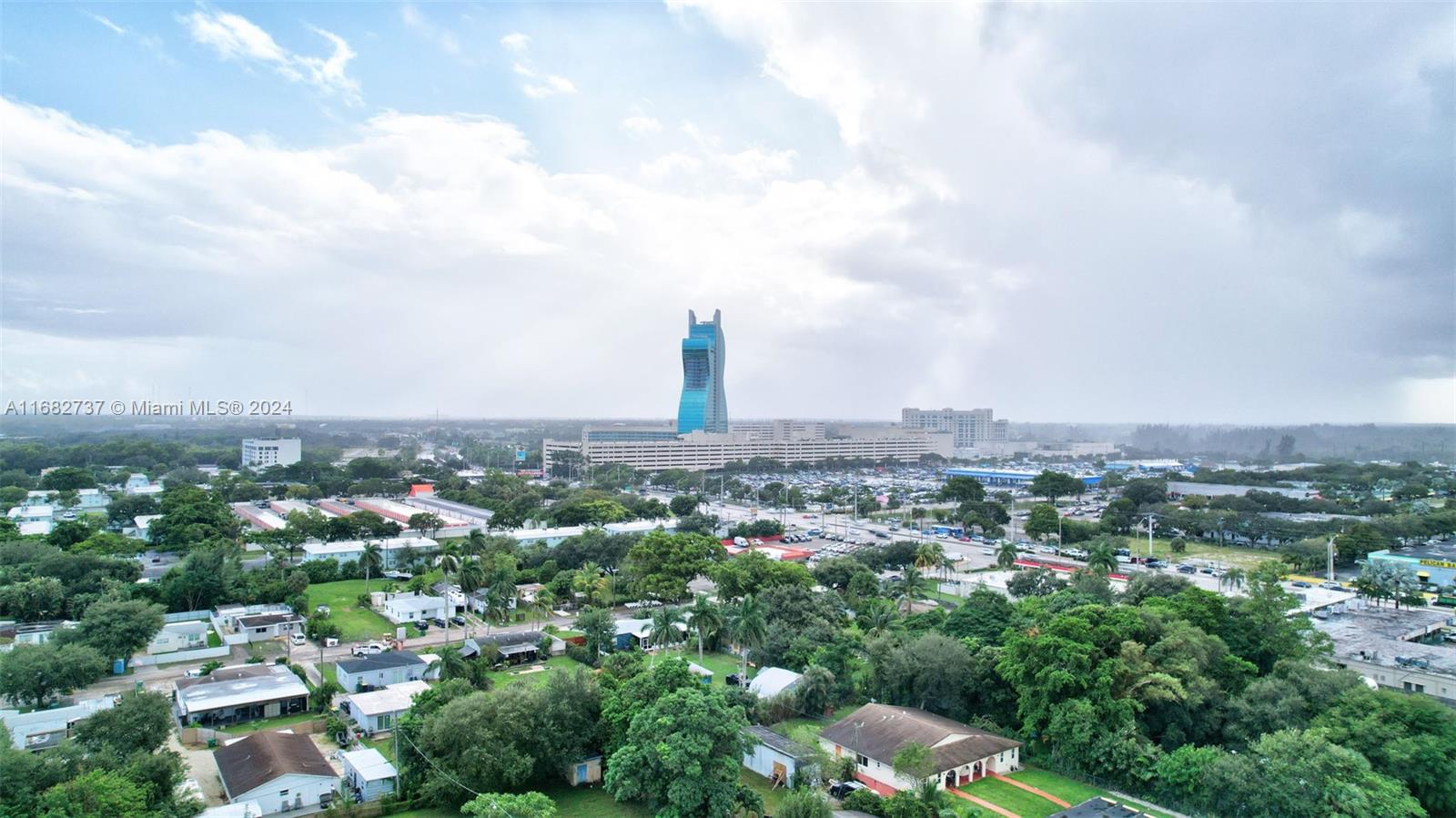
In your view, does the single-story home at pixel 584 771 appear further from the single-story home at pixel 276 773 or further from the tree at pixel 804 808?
the tree at pixel 804 808

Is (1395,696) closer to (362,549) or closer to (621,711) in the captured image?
(621,711)

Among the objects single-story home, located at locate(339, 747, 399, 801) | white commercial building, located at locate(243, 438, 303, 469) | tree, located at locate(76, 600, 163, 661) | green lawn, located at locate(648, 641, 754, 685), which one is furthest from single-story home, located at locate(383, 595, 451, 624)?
white commercial building, located at locate(243, 438, 303, 469)

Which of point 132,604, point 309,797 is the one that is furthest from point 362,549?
point 309,797

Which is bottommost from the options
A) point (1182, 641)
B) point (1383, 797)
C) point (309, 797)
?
point (309, 797)

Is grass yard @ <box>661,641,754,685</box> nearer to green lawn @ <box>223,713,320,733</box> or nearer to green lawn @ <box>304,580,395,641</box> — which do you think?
green lawn @ <box>223,713,320,733</box>

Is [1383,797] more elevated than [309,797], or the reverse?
[1383,797]

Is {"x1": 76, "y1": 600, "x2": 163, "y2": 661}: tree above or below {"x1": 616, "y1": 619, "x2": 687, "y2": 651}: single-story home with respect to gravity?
above
